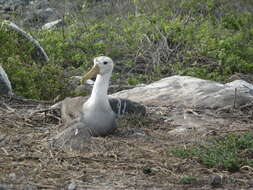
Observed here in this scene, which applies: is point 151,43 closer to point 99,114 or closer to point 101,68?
point 101,68

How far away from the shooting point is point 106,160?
7.20 metres

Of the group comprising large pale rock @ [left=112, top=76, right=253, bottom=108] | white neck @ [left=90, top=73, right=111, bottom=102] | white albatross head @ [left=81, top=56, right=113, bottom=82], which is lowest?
large pale rock @ [left=112, top=76, right=253, bottom=108]

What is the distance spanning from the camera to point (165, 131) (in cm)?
885

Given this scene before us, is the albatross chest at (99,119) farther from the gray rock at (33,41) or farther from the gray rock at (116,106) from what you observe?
the gray rock at (33,41)

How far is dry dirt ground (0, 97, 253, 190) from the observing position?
21.4ft

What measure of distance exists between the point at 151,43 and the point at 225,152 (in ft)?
24.1

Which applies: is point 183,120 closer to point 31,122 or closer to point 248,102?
point 248,102

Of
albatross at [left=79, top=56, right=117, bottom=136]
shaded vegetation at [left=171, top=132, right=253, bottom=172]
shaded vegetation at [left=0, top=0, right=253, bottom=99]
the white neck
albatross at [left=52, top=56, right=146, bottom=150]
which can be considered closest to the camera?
shaded vegetation at [left=171, top=132, right=253, bottom=172]

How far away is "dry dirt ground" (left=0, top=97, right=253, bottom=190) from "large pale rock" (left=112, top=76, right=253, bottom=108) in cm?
101

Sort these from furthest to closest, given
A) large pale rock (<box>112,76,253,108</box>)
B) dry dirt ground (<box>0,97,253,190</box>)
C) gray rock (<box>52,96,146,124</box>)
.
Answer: large pale rock (<box>112,76,253,108</box>) → gray rock (<box>52,96,146,124</box>) → dry dirt ground (<box>0,97,253,190</box>)

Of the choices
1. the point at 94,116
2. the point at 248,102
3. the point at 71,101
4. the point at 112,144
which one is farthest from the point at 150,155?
the point at 248,102

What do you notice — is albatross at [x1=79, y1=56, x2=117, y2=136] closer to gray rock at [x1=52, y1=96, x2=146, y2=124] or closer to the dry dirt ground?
the dry dirt ground

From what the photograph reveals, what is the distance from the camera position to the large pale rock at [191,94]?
1007 cm

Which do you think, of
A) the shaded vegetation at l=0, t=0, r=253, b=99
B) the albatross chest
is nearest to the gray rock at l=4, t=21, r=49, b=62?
the shaded vegetation at l=0, t=0, r=253, b=99
